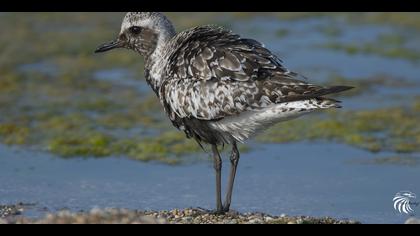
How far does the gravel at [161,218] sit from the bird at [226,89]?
385 mm

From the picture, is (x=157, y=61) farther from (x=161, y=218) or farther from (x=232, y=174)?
(x=161, y=218)

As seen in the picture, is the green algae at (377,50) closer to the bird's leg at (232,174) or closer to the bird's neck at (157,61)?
the bird's neck at (157,61)

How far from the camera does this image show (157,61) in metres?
9.91

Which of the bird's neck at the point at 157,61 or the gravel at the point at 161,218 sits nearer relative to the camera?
the gravel at the point at 161,218

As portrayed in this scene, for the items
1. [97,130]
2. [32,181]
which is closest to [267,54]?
[32,181]

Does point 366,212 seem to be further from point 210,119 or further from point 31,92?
point 31,92

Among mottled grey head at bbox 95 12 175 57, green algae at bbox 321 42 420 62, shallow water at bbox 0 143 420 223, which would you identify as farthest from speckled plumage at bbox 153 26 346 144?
green algae at bbox 321 42 420 62

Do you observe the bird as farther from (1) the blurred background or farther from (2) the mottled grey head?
(1) the blurred background

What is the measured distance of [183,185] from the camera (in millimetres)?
11086

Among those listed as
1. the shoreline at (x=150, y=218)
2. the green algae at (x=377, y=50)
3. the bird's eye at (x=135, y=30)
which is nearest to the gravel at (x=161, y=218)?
the shoreline at (x=150, y=218)

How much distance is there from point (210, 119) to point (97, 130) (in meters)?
4.79

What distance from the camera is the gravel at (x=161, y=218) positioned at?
7555 mm

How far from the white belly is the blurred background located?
1.21 m

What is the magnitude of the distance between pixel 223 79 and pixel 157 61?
116 cm
